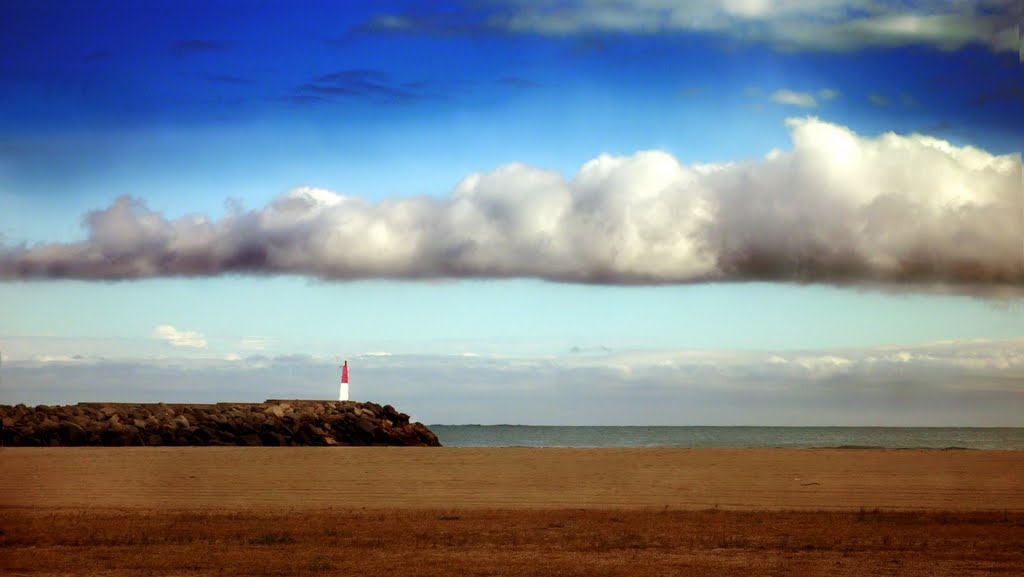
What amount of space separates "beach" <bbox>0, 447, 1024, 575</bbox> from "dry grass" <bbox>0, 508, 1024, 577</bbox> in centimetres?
4

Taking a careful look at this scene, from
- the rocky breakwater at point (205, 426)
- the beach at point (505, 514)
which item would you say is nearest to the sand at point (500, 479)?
the beach at point (505, 514)

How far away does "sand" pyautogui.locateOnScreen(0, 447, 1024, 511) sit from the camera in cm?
1886

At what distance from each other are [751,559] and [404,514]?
601cm

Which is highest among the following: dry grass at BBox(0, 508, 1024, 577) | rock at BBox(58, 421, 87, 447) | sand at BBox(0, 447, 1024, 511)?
rock at BBox(58, 421, 87, 447)

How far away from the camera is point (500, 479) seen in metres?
22.5

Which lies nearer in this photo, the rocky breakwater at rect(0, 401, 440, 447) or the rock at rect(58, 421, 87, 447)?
the rock at rect(58, 421, 87, 447)

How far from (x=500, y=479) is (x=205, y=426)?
614 inches

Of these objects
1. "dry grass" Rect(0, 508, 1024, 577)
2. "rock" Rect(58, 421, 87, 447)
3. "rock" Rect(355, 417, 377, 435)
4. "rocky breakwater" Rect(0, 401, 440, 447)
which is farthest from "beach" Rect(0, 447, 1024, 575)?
"rock" Rect(355, 417, 377, 435)

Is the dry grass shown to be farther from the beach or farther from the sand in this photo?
the sand

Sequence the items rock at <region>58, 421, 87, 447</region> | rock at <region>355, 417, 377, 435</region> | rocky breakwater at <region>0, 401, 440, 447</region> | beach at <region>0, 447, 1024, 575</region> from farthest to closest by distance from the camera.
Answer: rock at <region>355, 417, 377, 435</region> → rocky breakwater at <region>0, 401, 440, 447</region> → rock at <region>58, 421, 87, 447</region> → beach at <region>0, 447, 1024, 575</region>

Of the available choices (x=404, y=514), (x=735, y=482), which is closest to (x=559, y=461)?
(x=735, y=482)

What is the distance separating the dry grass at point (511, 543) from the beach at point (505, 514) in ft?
0.13

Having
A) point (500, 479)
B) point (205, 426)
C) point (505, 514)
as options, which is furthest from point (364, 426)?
point (505, 514)

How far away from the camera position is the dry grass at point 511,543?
39.4 feet
